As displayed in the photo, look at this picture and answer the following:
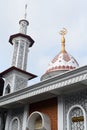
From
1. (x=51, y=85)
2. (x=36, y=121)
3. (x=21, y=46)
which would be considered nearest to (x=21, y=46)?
(x=21, y=46)

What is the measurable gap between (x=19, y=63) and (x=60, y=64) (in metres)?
2.21

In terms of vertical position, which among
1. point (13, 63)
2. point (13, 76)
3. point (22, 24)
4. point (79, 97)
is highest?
point (22, 24)

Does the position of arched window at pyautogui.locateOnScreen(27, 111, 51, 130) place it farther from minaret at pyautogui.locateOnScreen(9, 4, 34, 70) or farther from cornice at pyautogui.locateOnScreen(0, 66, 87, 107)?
minaret at pyautogui.locateOnScreen(9, 4, 34, 70)

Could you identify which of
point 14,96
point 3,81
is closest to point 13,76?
point 3,81

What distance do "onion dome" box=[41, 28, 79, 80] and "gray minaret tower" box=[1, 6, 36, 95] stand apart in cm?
90

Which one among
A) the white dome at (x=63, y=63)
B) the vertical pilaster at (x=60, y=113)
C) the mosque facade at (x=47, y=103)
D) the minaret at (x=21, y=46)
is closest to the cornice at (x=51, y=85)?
the mosque facade at (x=47, y=103)

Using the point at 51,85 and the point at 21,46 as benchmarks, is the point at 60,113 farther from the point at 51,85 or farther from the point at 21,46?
the point at 21,46

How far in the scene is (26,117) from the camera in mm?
11148

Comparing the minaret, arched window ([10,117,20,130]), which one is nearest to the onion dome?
the minaret

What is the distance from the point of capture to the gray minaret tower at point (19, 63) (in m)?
14.1

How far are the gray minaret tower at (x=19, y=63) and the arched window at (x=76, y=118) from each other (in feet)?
16.3

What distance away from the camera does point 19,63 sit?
1517 centimetres

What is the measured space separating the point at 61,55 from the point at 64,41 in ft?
4.03

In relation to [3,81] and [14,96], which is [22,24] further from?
[14,96]
